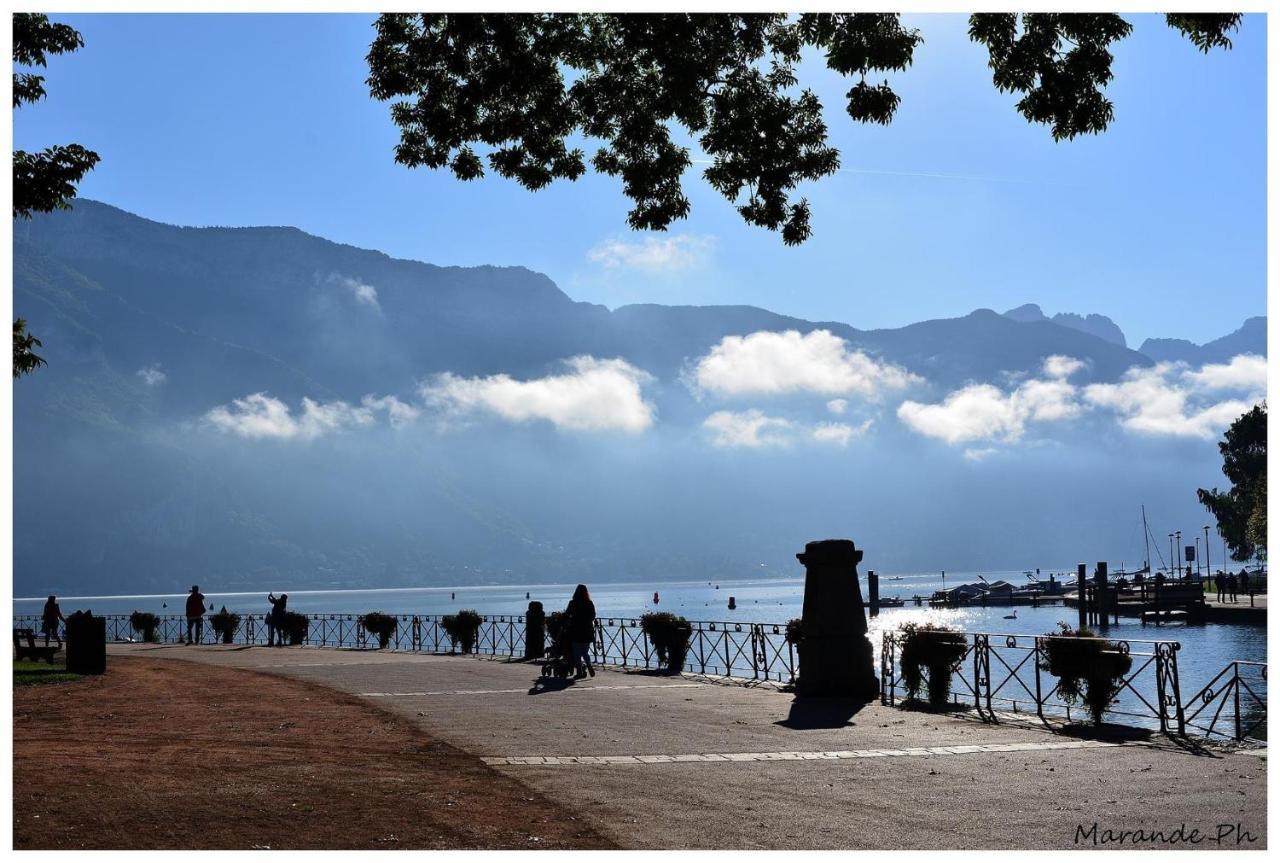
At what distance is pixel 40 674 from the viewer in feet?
76.4

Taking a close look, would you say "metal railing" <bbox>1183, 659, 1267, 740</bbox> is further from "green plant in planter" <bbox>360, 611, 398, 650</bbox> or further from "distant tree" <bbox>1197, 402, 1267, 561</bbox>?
"distant tree" <bbox>1197, 402, 1267, 561</bbox>

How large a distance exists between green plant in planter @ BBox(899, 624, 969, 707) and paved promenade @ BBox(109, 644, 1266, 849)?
3.98 ft

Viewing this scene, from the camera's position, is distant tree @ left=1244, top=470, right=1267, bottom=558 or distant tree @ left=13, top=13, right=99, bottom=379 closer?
distant tree @ left=13, top=13, right=99, bottom=379

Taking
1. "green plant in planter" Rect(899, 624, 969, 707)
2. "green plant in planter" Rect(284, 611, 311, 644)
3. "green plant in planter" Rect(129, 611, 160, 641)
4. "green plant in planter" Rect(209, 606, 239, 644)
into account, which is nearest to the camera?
"green plant in planter" Rect(899, 624, 969, 707)

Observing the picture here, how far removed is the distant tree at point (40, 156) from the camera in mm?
15602

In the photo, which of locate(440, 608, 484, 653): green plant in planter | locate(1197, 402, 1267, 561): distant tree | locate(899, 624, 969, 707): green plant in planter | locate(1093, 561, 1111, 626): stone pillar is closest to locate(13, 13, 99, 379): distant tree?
locate(899, 624, 969, 707): green plant in planter

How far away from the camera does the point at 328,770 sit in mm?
10773

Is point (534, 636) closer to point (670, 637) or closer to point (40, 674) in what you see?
point (670, 637)

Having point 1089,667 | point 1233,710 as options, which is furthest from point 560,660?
point 1233,710

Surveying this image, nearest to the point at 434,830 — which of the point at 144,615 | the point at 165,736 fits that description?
the point at 165,736

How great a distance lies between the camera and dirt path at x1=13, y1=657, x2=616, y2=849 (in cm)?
805

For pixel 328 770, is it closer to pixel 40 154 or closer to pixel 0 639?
→ pixel 0 639

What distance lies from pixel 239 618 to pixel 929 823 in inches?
1484

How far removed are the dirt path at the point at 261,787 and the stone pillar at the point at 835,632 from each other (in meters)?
6.61
